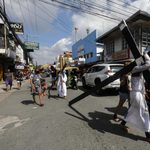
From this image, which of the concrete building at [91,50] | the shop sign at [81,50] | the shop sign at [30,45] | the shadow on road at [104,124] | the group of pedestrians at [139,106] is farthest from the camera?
the shop sign at [30,45]

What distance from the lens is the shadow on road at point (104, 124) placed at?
7.66ft

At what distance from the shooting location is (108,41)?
49.7 ft

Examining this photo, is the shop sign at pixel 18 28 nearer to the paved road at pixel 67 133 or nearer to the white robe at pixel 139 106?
the paved road at pixel 67 133

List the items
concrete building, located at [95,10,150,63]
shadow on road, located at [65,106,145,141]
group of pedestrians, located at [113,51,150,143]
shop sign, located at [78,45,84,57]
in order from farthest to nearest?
shop sign, located at [78,45,84,57]
concrete building, located at [95,10,150,63]
shadow on road, located at [65,106,145,141]
group of pedestrians, located at [113,51,150,143]

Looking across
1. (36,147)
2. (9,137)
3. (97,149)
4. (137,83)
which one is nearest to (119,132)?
(97,149)

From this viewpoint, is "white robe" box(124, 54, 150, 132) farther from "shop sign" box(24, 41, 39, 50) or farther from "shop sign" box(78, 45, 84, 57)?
"shop sign" box(24, 41, 39, 50)

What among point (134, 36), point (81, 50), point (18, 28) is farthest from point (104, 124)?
point (81, 50)

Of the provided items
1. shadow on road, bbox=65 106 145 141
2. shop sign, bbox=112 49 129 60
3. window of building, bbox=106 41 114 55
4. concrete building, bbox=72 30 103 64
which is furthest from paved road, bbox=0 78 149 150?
concrete building, bbox=72 30 103 64

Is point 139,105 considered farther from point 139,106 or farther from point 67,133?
point 67,133

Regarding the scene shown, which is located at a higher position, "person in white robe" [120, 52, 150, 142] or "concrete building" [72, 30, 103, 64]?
"concrete building" [72, 30, 103, 64]

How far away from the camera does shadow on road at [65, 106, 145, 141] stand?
2.33 meters

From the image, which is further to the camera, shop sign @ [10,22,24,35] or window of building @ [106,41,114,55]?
shop sign @ [10,22,24,35]

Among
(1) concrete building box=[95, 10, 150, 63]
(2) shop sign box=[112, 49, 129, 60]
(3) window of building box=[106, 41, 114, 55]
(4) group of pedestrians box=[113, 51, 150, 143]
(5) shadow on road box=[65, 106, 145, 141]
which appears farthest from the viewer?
(3) window of building box=[106, 41, 114, 55]

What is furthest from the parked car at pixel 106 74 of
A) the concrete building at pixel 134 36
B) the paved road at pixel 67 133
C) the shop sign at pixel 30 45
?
the shop sign at pixel 30 45
